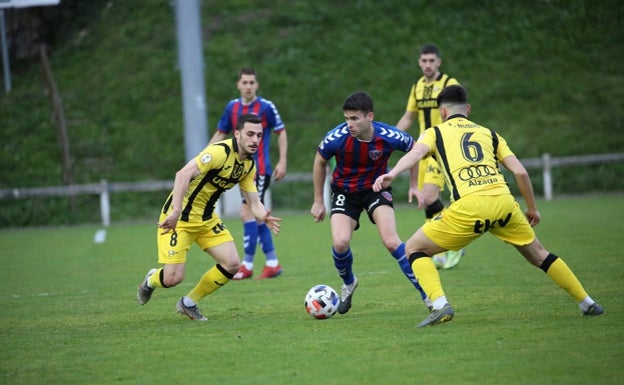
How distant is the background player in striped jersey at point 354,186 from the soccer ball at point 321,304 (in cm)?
35

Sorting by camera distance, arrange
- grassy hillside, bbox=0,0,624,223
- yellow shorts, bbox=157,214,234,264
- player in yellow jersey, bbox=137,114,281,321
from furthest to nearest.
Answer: grassy hillside, bbox=0,0,624,223 < yellow shorts, bbox=157,214,234,264 < player in yellow jersey, bbox=137,114,281,321

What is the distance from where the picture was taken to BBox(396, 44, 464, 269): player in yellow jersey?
1127cm

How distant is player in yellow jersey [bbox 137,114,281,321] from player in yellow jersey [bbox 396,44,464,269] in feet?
11.1

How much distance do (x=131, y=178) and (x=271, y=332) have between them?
54.5ft

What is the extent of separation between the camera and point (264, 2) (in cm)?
3025

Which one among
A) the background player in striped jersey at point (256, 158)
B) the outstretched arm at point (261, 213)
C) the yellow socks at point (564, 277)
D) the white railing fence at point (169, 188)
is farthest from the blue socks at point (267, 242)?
the white railing fence at point (169, 188)

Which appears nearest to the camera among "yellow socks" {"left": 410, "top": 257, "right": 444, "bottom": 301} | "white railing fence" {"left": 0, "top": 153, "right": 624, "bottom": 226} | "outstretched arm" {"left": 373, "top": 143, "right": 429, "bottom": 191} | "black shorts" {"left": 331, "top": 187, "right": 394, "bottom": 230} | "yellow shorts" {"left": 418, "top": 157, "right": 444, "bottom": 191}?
"outstretched arm" {"left": 373, "top": 143, "right": 429, "bottom": 191}

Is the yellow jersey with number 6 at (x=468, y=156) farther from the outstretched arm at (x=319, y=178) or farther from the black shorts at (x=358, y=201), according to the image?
the outstretched arm at (x=319, y=178)

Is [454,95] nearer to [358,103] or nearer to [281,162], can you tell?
[358,103]

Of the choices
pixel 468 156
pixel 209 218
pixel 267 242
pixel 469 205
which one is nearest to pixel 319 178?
pixel 209 218

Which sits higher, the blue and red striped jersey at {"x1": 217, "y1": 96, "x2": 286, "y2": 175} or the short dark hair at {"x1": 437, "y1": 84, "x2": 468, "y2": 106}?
the short dark hair at {"x1": 437, "y1": 84, "x2": 468, "y2": 106}

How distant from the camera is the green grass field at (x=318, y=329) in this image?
584 centimetres

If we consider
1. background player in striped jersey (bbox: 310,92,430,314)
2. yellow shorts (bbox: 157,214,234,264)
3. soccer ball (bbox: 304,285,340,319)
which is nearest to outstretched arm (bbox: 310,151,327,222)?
background player in striped jersey (bbox: 310,92,430,314)

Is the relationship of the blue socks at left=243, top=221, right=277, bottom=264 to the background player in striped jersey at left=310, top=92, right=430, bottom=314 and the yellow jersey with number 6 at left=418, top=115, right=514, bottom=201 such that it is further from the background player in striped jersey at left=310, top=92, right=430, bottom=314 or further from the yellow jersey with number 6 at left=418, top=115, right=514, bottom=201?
the yellow jersey with number 6 at left=418, top=115, right=514, bottom=201
